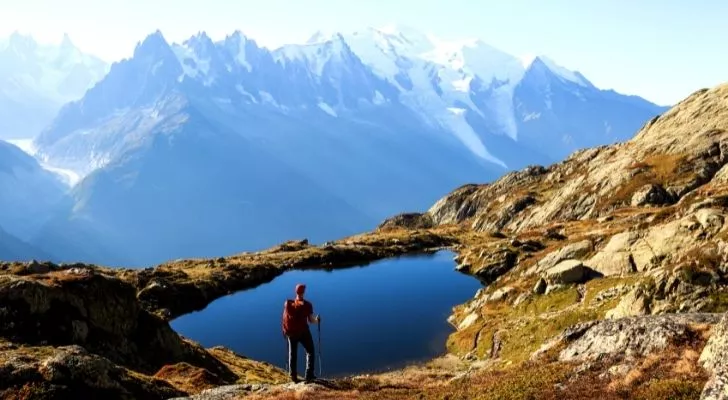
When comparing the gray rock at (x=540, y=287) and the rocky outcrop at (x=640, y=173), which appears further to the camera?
the rocky outcrop at (x=640, y=173)

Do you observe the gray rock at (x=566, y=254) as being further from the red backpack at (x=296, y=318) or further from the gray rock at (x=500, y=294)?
the red backpack at (x=296, y=318)

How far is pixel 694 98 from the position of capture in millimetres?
173125

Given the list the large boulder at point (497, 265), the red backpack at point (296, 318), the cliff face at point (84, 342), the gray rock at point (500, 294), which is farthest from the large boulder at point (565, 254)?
the red backpack at point (296, 318)

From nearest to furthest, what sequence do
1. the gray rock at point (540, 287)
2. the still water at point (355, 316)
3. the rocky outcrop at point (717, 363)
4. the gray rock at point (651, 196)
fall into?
1. the rocky outcrop at point (717, 363)
2. the still water at point (355, 316)
3. the gray rock at point (540, 287)
4. the gray rock at point (651, 196)

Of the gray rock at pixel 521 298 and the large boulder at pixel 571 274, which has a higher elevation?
the large boulder at pixel 571 274

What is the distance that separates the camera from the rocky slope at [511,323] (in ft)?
78.6

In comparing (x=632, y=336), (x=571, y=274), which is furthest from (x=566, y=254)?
(x=632, y=336)

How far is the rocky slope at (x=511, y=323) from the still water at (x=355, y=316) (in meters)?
4.27

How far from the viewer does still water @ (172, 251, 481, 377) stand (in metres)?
68.0

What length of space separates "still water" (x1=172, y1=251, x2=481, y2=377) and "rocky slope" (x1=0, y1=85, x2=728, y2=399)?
427cm

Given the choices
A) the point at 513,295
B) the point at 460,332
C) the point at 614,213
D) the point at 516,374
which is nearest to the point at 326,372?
the point at 460,332

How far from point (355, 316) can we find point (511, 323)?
29440 millimetres

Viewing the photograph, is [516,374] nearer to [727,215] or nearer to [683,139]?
[727,215]

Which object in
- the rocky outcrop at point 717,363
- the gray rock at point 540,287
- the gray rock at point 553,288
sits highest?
the gray rock at point 540,287
